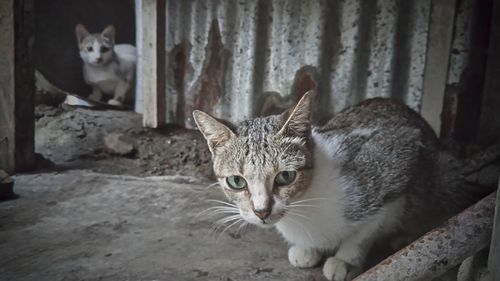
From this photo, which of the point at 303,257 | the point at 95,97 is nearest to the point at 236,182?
the point at 303,257

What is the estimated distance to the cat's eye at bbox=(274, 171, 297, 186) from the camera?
202 centimetres

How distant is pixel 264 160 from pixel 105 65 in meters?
3.72

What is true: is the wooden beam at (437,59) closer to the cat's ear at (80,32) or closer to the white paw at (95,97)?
the white paw at (95,97)

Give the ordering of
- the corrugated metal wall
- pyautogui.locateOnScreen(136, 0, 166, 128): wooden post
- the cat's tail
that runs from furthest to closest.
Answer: pyautogui.locateOnScreen(136, 0, 166, 128): wooden post
the corrugated metal wall
the cat's tail

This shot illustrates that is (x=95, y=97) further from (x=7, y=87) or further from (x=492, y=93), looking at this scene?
(x=492, y=93)

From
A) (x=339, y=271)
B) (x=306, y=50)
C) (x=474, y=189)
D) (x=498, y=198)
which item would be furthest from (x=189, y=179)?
(x=498, y=198)

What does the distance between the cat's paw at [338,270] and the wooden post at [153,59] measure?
235cm

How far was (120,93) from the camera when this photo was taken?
5.20 meters

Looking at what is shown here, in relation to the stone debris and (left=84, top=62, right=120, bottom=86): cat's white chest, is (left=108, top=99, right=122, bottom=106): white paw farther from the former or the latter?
the stone debris

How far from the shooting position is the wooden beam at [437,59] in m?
3.16

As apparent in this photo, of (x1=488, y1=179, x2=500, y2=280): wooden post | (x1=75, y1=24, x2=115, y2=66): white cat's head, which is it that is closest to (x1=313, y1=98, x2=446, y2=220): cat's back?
(x1=488, y1=179, x2=500, y2=280): wooden post

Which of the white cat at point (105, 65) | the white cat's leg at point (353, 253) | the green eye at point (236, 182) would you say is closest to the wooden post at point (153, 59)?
the white cat at point (105, 65)

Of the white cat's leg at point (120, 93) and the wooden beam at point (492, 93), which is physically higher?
the wooden beam at point (492, 93)

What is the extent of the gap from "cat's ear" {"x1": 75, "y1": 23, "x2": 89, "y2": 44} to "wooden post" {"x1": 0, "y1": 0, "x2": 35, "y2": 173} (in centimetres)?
188
